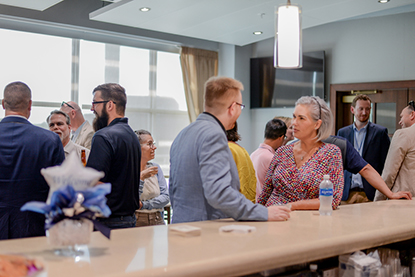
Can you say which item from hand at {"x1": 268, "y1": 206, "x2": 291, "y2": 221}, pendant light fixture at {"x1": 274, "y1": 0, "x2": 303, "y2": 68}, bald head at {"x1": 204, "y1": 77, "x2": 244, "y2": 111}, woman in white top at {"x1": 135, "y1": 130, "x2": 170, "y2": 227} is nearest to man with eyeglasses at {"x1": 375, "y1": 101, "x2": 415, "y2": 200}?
pendant light fixture at {"x1": 274, "y1": 0, "x2": 303, "y2": 68}

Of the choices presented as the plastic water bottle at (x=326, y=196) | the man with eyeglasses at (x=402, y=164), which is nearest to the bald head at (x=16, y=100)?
the plastic water bottle at (x=326, y=196)

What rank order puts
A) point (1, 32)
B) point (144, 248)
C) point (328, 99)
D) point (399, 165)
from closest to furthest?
point (144, 248)
point (399, 165)
point (1, 32)
point (328, 99)

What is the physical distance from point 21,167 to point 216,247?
1401 mm

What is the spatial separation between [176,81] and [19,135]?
17.1 ft

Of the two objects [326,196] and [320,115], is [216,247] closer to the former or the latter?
[326,196]

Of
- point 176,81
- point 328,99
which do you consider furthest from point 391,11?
point 176,81

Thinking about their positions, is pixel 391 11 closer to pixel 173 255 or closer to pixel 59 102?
pixel 59 102

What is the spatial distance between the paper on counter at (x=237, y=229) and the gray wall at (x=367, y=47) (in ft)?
17.8

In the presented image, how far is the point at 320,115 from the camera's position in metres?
2.56

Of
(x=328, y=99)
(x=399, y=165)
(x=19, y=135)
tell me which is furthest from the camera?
(x=328, y=99)

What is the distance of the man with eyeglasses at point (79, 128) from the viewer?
364 cm

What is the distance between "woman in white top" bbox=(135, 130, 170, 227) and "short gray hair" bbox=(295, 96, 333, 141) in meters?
1.33

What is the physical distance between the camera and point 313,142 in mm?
2545

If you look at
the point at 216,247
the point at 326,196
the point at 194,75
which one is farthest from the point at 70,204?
the point at 194,75
